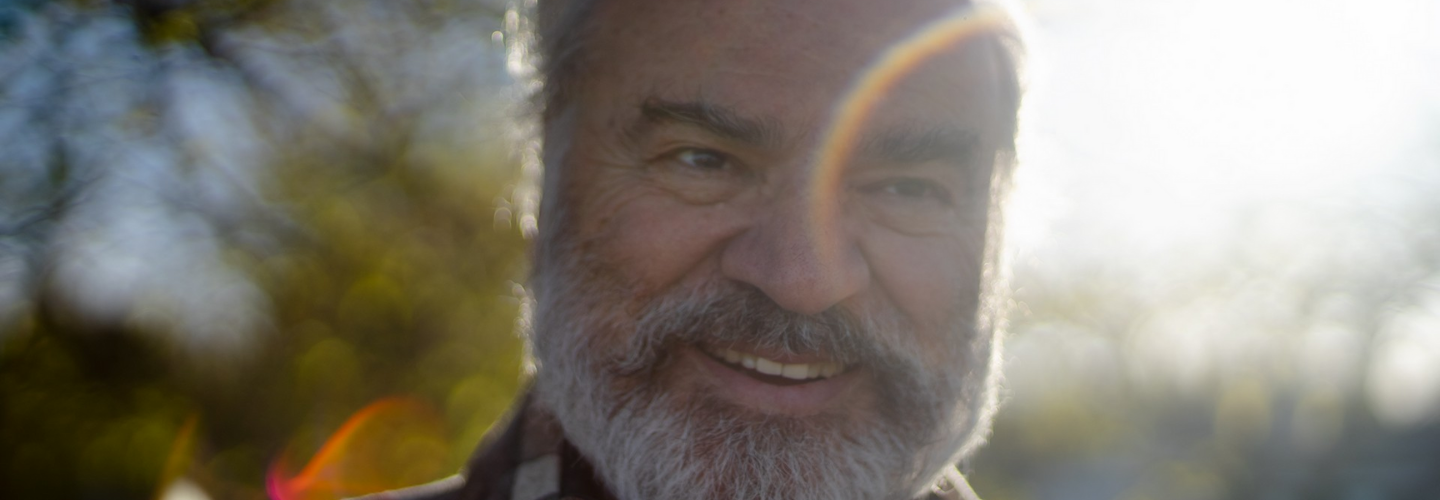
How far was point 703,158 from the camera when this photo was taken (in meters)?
1.58

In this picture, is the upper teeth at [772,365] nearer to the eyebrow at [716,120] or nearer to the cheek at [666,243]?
the cheek at [666,243]

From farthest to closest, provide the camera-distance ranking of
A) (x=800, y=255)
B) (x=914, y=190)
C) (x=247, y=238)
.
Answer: (x=247, y=238) → (x=914, y=190) → (x=800, y=255)

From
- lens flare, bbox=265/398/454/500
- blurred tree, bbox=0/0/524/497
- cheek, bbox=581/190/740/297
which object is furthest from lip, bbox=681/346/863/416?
lens flare, bbox=265/398/454/500

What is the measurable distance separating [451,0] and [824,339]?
20.2 ft

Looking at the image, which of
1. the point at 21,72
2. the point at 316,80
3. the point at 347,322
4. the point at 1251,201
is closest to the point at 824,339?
the point at 21,72

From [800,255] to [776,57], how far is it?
39cm

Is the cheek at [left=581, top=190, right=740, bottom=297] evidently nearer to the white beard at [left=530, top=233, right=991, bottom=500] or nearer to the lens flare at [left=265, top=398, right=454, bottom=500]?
the white beard at [left=530, top=233, right=991, bottom=500]

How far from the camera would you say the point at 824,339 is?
1432 millimetres

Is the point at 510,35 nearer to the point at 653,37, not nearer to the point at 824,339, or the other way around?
the point at 653,37

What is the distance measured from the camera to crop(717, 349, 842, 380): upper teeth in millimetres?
1453

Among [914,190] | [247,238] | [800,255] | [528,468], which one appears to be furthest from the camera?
[247,238]

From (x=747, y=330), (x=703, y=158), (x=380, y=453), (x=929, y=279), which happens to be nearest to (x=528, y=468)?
(x=747, y=330)

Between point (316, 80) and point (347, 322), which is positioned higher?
point (316, 80)

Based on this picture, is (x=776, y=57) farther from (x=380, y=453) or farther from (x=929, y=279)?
(x=380, y=453)
